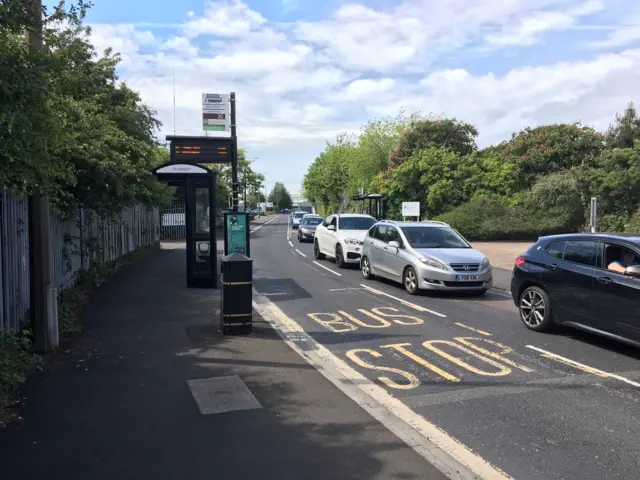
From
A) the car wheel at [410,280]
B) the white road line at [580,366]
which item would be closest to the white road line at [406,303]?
the car wheel at [410,280]

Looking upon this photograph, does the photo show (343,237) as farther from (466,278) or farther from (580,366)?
(580,366)

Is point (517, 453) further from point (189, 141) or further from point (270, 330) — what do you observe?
point (189, 141)

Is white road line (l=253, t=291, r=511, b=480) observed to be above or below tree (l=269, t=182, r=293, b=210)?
below

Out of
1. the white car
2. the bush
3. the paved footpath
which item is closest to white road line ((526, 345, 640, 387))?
the paved footpath

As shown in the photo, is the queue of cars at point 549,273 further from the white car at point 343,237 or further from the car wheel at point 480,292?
the white car at point 343,237

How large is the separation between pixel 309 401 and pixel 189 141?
8617mm

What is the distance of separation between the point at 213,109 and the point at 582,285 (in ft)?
39.3

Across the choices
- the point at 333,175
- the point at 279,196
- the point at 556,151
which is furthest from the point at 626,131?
the point at 279,196

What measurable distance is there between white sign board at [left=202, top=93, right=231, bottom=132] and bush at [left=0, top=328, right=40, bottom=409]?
10462mm

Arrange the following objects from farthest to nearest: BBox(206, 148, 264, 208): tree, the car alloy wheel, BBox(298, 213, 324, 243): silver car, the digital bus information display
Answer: BBox(206, 148, 264, 208): tree < BBox(298, 213, 324, 243): silver car < the car alloy wheel < the digital bus information display

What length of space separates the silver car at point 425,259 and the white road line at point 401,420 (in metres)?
4.22

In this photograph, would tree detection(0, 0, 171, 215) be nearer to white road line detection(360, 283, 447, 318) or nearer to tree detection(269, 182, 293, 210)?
white road line detection(360, 283, 447, 318)

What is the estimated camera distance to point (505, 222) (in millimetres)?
27234

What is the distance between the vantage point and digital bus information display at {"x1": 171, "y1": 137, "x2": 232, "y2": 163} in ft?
40.8
